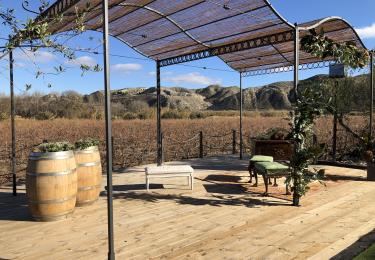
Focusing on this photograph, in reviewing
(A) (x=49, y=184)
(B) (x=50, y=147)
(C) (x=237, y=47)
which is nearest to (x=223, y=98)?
(C) (x=237, y=47)

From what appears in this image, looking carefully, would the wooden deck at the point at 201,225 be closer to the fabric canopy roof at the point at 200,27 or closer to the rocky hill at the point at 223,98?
the fabric canopy roof at the point at 200,27

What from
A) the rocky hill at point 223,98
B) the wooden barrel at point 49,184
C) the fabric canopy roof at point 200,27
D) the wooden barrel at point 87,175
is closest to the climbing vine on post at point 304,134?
the fabric canopy roof at point 200,27

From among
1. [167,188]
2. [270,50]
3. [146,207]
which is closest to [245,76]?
[270,50]

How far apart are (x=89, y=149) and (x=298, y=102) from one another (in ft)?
12.0

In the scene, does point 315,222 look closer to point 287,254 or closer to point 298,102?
point 287,254

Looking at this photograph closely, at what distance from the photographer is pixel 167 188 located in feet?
26.9

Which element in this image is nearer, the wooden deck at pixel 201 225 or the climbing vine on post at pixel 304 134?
the wooden deck at pixel 201 225

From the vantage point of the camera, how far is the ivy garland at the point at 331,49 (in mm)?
7805

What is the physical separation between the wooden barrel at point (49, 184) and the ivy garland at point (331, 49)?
5.09 metres

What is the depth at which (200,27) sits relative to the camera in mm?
9508

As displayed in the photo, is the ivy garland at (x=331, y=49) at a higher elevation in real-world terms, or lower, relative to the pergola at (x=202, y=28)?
lower

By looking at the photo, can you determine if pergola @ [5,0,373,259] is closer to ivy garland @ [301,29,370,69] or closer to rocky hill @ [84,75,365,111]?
ivy garland @ [301,29,370,69]

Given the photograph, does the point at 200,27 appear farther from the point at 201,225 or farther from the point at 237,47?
the point at 201,225

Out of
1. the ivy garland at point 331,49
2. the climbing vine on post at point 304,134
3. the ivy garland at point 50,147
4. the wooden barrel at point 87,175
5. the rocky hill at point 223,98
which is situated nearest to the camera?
the ivy garland at point 50,147
